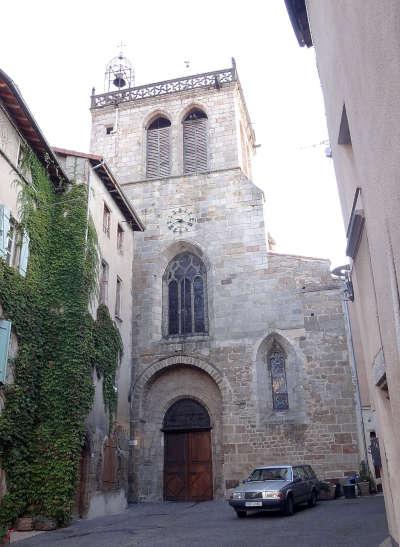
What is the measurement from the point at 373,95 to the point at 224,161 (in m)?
18.4

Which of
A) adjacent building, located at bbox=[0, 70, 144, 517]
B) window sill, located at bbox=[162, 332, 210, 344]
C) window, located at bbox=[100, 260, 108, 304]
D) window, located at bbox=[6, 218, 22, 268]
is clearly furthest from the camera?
window sill, located at bbox=[162, 332, 210, 344]

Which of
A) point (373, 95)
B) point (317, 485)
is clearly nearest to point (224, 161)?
point (317, 485)

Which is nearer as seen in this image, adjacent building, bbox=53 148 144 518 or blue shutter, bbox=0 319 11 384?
blue shutter, bbox=0 319 11 384

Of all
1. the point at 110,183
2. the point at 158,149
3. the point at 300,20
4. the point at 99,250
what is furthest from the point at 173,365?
the point at 300,20

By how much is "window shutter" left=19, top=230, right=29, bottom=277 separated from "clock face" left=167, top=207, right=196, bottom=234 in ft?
28.3

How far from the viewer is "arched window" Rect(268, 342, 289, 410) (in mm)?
18234

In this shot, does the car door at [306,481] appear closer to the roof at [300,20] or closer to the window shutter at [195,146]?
the roof at [300,20]

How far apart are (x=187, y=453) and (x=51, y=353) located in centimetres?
727

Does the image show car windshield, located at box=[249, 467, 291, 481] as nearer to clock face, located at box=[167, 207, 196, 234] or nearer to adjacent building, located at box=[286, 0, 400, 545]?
adjacent building, located at box=[286, 0, 400, 545]

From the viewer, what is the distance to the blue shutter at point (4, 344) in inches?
456

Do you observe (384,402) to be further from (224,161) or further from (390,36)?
(224,161)

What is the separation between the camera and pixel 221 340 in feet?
63.0

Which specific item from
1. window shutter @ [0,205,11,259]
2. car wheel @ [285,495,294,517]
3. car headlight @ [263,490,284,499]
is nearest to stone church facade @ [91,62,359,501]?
car wheel @ [285,495,294,517]

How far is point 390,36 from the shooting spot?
3.45 metres
